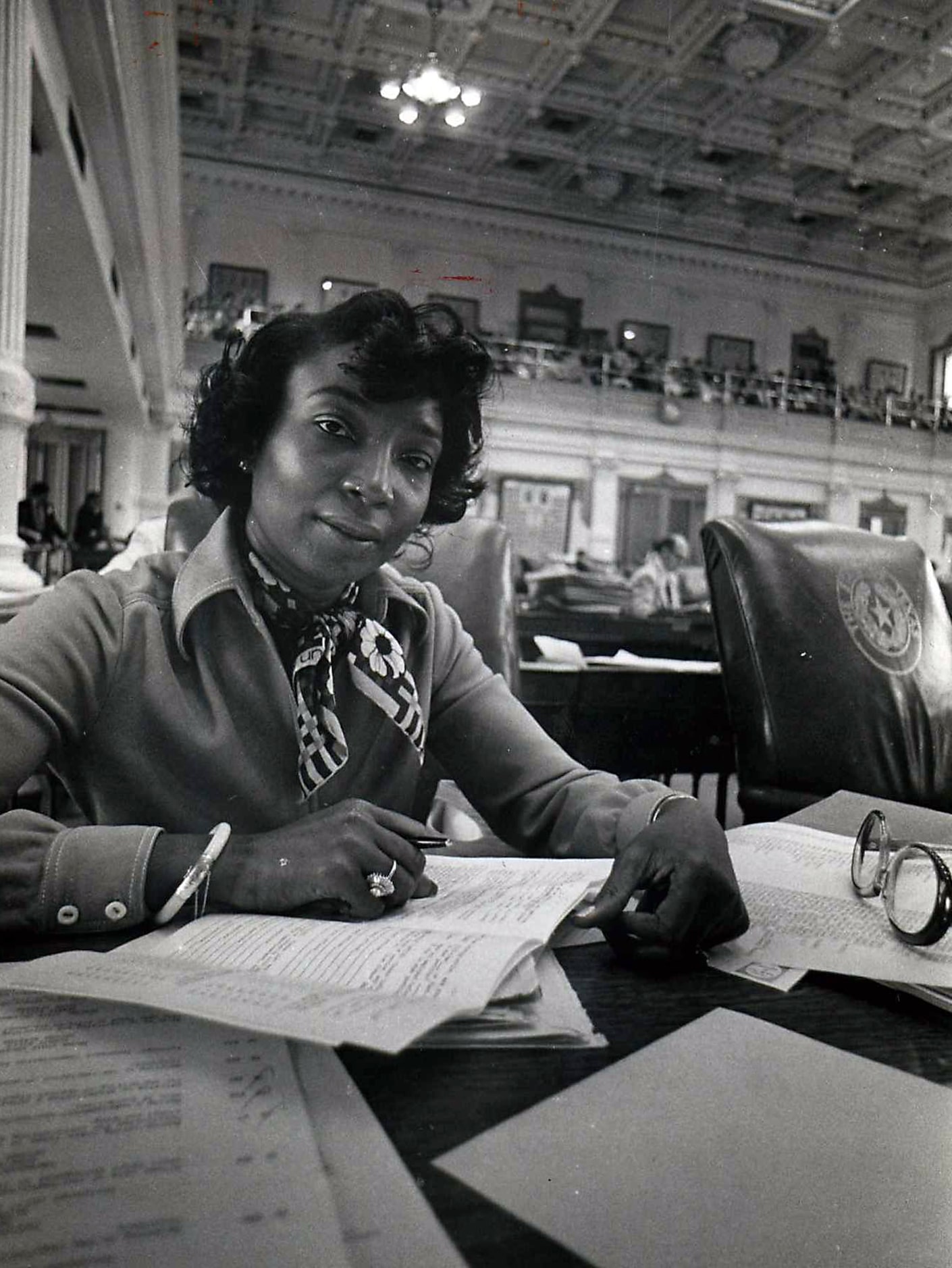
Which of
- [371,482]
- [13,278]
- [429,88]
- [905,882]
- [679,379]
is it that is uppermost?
[13,278]

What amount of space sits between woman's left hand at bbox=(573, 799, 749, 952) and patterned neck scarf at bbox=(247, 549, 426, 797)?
0.19 metres

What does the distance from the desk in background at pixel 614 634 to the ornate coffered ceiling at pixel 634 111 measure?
0.61m

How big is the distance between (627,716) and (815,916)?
0.95 feet

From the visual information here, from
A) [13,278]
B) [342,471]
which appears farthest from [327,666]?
[13,278]

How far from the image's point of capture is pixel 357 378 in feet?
1.63

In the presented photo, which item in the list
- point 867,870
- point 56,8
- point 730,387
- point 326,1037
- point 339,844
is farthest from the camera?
point 56,8

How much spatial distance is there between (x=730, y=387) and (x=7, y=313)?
1.21 m

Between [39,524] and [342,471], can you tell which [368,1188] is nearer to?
[342,471]

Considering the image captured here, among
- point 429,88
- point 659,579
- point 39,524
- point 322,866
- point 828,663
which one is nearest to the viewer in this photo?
point 322,866

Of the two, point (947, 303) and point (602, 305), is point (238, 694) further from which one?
point (947, 303)

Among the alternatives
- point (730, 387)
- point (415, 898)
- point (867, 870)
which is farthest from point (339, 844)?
point (730, 387)

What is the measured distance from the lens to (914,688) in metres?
0.94

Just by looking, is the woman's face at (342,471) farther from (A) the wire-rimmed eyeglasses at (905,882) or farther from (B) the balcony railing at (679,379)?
(A) the wire-rimmed eyeglasses at (905,882)

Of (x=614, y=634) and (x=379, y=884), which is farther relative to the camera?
(x=614, y=634)
